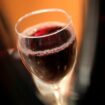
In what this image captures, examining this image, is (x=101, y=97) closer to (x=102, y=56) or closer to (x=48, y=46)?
(x=102, y=56)

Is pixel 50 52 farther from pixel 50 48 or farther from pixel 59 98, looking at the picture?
pixel 59 98

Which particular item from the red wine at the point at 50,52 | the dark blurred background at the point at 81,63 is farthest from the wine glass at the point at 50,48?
the dark blurred background at the point at 81,63

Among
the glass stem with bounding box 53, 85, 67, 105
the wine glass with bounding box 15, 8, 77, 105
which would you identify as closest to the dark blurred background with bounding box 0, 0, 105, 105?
the glass stem with bounding box 53, 85, 67, 105

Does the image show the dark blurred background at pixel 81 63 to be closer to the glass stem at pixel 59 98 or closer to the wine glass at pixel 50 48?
the glass stem at pixel 59 98

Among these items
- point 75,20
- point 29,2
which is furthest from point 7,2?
point 75,20

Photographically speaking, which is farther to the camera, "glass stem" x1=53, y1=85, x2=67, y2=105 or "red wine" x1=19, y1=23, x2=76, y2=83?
"glass stem" x1=53, y1=85, x2=67, y2=105

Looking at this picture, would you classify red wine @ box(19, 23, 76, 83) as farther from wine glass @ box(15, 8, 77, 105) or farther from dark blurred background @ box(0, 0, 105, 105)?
dark blurred background @ box(0, 0, 105, 105)

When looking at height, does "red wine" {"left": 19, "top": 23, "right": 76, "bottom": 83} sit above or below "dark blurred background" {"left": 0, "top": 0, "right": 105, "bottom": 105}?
above
